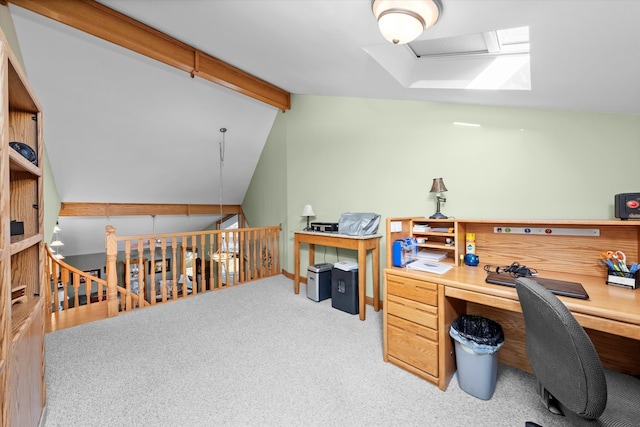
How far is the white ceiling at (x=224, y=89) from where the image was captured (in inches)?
51.0

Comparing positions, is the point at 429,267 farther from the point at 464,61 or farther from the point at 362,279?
the point at 464,61

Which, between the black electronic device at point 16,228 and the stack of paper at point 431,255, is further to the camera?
the stack of paper at point 431,255

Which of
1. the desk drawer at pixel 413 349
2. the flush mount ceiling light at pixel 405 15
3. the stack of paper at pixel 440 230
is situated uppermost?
the flush mount ceiling light at pixel 405 15

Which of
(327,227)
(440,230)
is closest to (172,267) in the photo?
(327,227)

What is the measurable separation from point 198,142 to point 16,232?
10.9ft

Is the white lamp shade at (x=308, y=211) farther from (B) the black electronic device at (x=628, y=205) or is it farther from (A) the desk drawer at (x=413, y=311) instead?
(B) the black electronic device at (x=628, y=205)

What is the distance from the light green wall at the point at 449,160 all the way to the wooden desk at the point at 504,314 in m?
0.61

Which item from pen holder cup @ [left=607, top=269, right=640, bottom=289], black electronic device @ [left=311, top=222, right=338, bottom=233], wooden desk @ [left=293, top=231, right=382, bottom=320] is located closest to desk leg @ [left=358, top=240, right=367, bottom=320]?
wooden desk @ [left=293, top=231, right=382, bottom=320]

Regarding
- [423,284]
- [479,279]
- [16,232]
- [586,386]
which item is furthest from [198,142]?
[586,386]

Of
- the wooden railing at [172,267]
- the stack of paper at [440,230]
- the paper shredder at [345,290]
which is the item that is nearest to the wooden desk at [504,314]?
the stack of paper at [440,230]

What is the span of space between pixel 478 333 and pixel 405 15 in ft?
6.64

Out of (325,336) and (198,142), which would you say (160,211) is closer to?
(198,142)

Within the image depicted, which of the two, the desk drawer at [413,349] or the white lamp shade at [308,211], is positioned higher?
the white lamp shade at [308,211]

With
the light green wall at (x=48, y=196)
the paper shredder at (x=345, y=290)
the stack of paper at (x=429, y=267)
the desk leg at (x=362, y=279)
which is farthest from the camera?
the paper shredder at (x=345, y=290)
